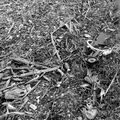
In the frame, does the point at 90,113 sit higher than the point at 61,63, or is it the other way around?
the point at 61,63

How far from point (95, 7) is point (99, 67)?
92 cm

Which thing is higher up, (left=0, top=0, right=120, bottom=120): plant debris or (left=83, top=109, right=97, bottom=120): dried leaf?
(left=0, top=0, right=120, bottom=120): plant debris

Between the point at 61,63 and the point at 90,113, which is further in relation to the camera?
the point at 61,63

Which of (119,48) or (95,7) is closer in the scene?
(119,48)

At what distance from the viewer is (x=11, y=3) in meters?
2.38

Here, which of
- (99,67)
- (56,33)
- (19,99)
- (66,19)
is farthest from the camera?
(66,19)

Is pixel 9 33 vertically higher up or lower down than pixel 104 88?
higher up

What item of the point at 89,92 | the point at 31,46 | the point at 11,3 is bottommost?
the point at 89,92

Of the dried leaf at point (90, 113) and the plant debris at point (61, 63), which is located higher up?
the plant debris at point (61, 63)

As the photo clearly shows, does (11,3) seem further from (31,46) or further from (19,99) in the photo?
(19,99)

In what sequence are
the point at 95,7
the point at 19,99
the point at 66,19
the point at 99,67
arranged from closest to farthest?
1. the point at 19,99
2. the point at 99,67
3. the point at 66,19
4. the point at 95,7

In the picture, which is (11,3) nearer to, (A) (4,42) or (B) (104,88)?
(A) (4,42)

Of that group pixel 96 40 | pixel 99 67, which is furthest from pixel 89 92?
pixel 96 40

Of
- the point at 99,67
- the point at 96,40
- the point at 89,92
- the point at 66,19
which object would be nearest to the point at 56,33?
the point at 66,19
